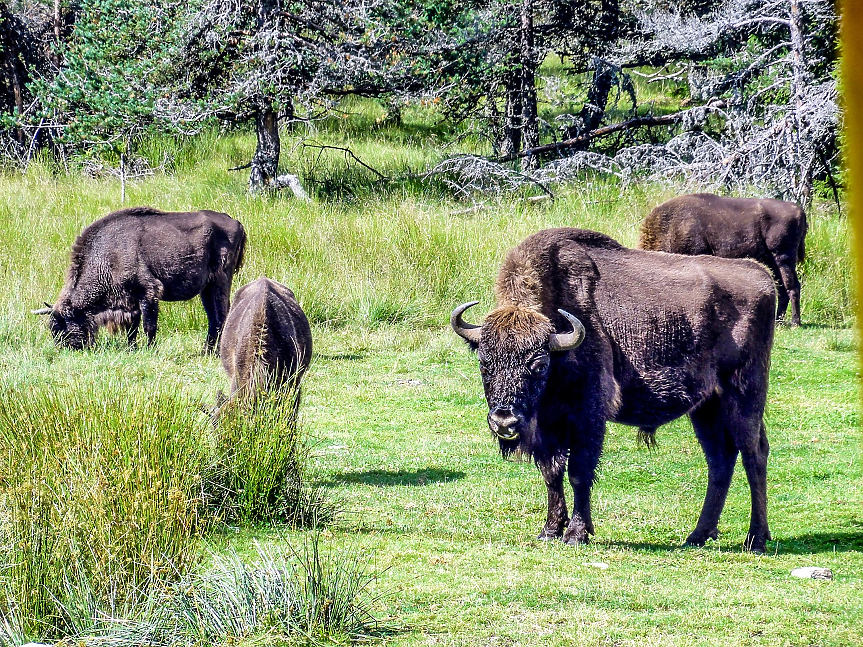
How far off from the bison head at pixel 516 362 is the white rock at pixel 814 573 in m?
1.94

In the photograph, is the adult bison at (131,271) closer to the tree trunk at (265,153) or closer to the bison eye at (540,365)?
the tree trunk at (265,153)

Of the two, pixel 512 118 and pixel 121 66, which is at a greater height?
pixel 121 66

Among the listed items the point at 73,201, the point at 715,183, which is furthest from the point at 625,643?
the point at 73,201

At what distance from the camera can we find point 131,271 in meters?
14.2

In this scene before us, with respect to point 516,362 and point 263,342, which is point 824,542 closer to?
point 516,362

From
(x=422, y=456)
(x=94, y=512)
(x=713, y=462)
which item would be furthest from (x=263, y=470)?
(x=713, y=462)

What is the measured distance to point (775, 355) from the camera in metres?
14.4

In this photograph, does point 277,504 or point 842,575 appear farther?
point 277,504

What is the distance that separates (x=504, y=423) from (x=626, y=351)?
56.8 inches

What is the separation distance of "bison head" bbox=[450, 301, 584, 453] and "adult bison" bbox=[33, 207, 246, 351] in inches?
340

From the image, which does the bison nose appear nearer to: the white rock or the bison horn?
the white rock

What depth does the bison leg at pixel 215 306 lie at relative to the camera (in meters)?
14.7

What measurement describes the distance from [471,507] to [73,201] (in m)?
15.5

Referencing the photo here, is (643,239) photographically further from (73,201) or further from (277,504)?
(73,201)
